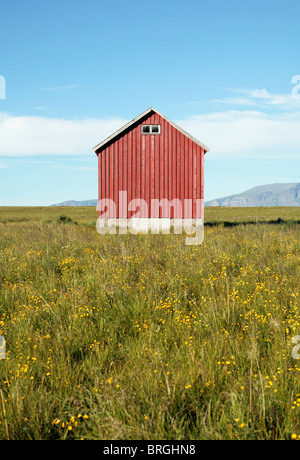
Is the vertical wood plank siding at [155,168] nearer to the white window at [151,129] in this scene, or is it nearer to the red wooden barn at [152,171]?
the red wooden barn at [152,171]

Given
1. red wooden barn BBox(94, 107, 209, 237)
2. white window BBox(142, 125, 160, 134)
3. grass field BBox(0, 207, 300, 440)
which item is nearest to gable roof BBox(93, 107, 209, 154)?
red wooden barn BBox(94, 107, 209, 237)

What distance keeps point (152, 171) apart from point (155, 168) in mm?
265

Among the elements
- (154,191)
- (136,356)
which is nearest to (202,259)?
(136,356)

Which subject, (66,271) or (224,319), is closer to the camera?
(224,319)

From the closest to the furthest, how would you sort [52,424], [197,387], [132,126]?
[52,424] < [197,387] < [132,126]

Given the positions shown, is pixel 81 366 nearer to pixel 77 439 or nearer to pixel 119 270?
pixel 77 439

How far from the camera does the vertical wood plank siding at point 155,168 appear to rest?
20.7 m

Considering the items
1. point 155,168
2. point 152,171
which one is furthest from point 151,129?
point 152,171

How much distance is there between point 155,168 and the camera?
20719 millimetres

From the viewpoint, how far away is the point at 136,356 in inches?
130

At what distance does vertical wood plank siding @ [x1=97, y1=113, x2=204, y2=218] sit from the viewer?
20.7 meters

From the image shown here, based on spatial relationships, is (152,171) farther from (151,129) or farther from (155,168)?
(151,129)

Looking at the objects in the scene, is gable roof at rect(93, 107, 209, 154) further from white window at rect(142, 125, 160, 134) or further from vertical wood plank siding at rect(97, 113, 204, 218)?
white window at rect(142, 125, 160, 134)
